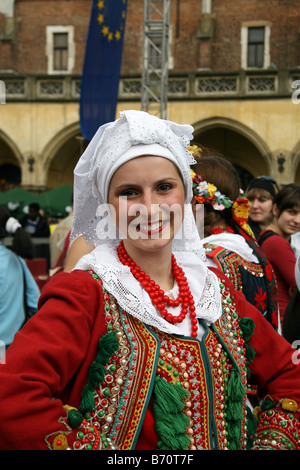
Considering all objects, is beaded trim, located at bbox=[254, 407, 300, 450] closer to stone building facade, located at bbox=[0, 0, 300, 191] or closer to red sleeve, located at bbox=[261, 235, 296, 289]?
red sleeve, located at bbox=[261, 235, 296, 289]

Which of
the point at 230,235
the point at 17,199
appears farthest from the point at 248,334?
the point at 17,199

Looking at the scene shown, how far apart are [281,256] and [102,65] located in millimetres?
4354

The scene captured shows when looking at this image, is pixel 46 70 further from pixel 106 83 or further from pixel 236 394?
pixel 236 394

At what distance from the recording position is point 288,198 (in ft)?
14.1

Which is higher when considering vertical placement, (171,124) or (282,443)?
(171,124)

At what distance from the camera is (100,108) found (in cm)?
686

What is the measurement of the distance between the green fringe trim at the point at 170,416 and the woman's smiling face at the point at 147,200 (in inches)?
15.9

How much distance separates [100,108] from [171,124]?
533 centimetres

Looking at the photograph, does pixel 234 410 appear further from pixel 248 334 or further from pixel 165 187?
pixel 165 187

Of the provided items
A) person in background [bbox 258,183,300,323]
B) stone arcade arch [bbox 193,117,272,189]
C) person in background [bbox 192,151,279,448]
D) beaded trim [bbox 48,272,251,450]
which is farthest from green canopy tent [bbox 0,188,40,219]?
beaded trim [bbox 48,272,251,450]

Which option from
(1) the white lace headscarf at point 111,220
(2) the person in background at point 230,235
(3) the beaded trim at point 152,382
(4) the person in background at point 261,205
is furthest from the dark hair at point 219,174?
(4) the person in background at point 261,205

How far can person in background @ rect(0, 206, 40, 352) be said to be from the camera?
3.80 m
